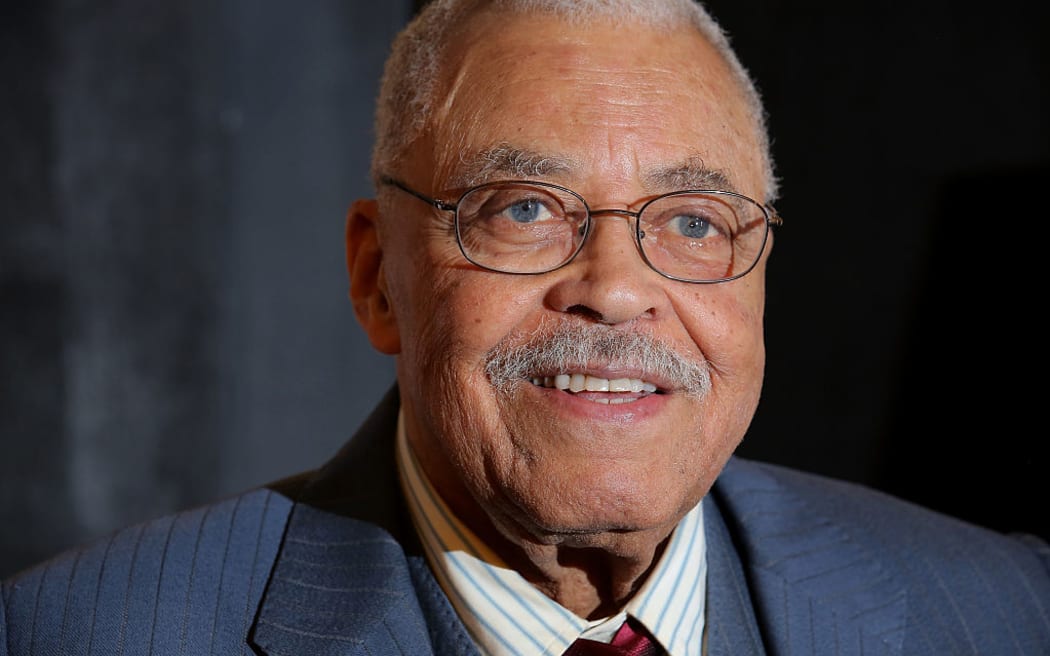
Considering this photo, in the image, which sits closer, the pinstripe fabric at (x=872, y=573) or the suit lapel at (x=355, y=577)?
the suit lapel at (x=355, y=577)

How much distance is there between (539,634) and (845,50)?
1.27 meters

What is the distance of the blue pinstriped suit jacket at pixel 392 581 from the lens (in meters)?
1.72

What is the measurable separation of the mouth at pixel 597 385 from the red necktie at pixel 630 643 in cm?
38

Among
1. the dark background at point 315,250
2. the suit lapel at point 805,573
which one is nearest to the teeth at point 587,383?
the suit lapel at point 805,573

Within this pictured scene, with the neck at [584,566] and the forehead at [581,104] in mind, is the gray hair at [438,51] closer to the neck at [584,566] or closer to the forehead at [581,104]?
the forehead at [581,104]

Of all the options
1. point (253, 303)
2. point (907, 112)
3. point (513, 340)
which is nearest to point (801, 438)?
point (907, 112)

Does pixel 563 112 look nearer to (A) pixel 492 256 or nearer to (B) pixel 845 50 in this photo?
(A) pixel 492 256

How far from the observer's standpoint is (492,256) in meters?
1.66

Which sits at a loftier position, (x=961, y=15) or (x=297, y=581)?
(x=961, y=15)

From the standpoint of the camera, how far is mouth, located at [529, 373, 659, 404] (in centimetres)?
160

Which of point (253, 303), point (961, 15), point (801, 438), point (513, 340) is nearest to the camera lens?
point (513, 340)

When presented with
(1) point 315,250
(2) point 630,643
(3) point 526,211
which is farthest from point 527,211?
(1) point 315,250

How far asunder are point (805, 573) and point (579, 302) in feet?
2.21

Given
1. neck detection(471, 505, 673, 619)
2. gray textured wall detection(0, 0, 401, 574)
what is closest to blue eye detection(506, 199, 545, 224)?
neck detection(471, 505, 673, 619)
